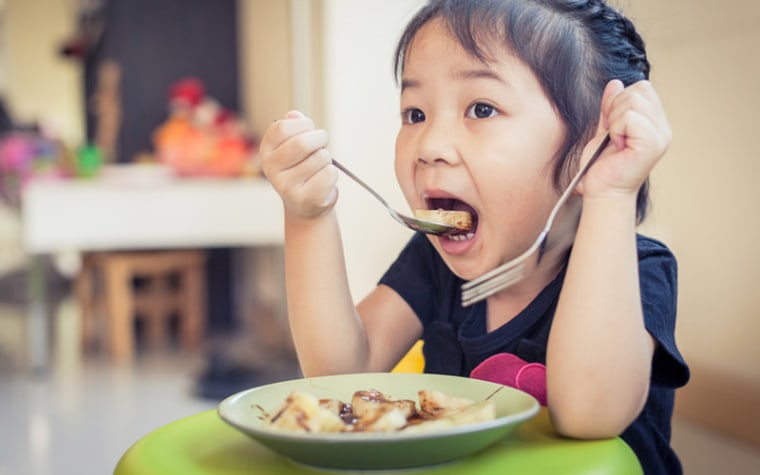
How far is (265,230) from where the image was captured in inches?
110

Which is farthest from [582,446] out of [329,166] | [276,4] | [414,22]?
[276,4]

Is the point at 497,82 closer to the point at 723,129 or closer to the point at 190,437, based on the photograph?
the point at 190,437

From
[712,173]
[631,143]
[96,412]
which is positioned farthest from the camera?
[96,412]

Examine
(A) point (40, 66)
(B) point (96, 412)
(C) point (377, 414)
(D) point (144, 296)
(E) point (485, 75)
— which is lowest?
(B) point (96, 412)

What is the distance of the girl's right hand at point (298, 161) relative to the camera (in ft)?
2.37

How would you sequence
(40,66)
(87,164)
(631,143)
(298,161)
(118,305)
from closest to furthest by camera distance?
(631,143) → (298,161) → (87,164) → (118,305) → (40,66)

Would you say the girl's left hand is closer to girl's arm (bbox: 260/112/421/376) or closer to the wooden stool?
girl's arm (bbox: 260/112/421/376)

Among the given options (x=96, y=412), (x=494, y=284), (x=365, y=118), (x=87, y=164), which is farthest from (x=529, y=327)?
(x=87, y=164)

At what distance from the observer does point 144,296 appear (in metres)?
3.36

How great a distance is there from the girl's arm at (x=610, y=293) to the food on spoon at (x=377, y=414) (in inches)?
3.2

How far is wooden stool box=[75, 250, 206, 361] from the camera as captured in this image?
10.2ft

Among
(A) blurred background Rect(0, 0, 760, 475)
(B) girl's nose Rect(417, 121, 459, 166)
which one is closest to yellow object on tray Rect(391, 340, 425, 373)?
(B) girl's nose Rect(417, 121, 459, 166)

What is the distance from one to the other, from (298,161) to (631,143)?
279 mm

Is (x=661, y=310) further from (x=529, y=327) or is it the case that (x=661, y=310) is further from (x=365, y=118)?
(x=365, y=118)
